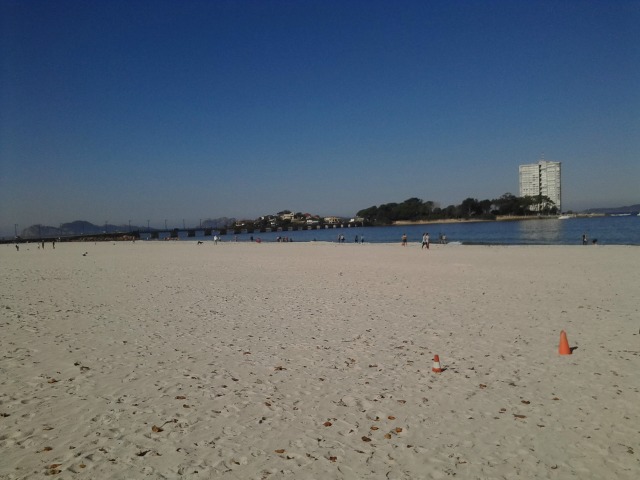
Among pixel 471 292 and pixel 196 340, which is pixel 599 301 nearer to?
pixel 471 292

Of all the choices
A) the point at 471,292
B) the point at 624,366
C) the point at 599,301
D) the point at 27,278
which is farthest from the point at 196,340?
the point at 27,278

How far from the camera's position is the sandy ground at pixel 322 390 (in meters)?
4.18

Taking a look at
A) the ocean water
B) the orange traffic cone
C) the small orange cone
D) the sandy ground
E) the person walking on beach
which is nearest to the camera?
the sandy ground

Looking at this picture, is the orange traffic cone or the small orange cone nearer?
the small orange cone

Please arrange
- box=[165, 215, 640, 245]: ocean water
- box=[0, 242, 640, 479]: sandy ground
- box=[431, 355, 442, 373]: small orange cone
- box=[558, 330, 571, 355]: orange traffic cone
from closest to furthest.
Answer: box=[0, 242, 640, 479]: sandy ground, box=[431, 355, 442, 373]: small orange cone, box=[558, 330, 571, 355]: orange traffic cone, box=[165, 215, 640, 245]: ocean water

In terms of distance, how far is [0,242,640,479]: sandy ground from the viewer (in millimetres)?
4176

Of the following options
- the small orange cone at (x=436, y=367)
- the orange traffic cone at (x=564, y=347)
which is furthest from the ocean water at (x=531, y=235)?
the small orange cone at (x=436, y=367)

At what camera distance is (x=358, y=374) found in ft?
21.7

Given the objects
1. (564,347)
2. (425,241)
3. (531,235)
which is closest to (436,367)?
(564,347)

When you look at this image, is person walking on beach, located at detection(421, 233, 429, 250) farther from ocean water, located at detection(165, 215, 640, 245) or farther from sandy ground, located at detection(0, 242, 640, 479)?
sandy ground, located at detection(0, 242, 640, 479)

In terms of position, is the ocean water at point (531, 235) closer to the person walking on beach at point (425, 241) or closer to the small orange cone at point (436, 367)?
the person walking on beach at point (425, 241)

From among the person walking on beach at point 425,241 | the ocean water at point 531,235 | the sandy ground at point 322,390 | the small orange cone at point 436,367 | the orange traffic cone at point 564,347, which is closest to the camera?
the sandy ground at point 322,390

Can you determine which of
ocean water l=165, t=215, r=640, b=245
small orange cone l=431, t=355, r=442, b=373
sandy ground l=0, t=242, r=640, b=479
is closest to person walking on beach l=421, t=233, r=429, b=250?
ocean water l=165, t=215, r=640, b=245

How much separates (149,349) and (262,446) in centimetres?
455
